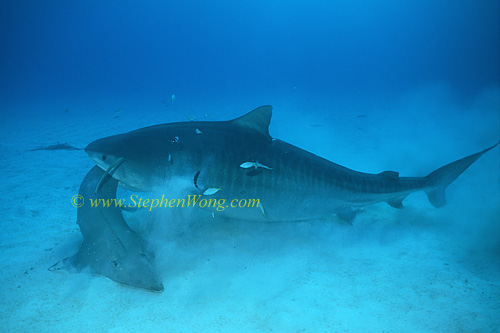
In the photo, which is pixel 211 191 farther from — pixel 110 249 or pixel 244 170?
pixel 110 249

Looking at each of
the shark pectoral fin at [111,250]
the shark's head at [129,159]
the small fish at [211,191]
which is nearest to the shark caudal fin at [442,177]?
the small fish at [211,191]

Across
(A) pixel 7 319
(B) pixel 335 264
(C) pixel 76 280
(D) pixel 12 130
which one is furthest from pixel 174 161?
(D) pixel 12 130

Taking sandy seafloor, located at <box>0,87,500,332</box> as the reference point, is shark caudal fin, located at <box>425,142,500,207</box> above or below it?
above

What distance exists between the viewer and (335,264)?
12.0ft

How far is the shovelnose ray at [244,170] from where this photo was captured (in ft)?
11.9

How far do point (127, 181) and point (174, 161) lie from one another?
69 centimetres

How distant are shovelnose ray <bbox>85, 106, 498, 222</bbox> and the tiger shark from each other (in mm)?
13

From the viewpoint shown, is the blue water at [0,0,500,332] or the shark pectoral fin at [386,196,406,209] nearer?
the blue water at [0,0,500,332]

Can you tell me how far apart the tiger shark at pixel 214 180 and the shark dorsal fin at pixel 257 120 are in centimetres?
2

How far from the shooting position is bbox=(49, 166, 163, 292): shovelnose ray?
2.90 metres

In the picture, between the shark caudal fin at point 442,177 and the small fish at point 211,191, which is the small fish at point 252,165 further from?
the shark caudal fin at point 442,177

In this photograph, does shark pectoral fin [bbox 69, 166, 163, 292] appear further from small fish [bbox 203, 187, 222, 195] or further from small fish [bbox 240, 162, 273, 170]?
small fish [bbox 240, 162, 273, 170]

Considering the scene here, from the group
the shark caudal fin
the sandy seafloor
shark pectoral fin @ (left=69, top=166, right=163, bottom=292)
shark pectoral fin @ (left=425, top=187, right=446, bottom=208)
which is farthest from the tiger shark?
shark pectoral fin @ (left=425, top=187, right=446, bottom=208)

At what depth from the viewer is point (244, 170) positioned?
152 inches
